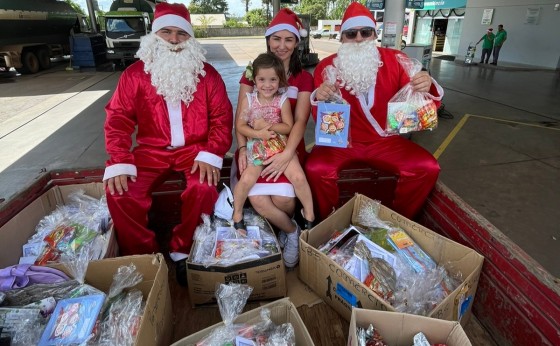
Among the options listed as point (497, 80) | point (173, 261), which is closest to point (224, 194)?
point (173, 261)

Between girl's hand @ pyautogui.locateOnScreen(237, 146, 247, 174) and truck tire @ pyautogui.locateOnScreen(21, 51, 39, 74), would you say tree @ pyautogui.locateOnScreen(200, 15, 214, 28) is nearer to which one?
truck tire @ pyautogui.locateOnScreen(21, 51, 39, 74)

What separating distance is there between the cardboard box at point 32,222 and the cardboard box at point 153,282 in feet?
0.90

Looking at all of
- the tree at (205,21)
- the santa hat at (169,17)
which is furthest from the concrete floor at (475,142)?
the tree at (205,21)

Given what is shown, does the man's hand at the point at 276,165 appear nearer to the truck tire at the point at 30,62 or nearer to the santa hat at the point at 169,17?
the santa hat at the point at 169,17

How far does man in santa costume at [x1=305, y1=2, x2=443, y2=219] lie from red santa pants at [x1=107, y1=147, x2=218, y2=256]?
0.80 meters

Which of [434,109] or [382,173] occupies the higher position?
[434,109]

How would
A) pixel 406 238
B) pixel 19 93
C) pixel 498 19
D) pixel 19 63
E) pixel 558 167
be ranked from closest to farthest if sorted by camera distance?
pixel 406 238
pixel 558 167
pixel 19 93
pixel 19 63
pixel 498 19

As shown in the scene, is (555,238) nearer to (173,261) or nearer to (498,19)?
(173,261)

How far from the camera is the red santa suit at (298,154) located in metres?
2.36

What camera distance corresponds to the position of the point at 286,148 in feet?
7.86

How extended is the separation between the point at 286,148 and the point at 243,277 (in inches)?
35.6

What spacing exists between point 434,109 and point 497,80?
34.4 feet

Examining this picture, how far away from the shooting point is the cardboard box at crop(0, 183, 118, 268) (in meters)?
2.06

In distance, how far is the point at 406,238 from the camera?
2.17m
